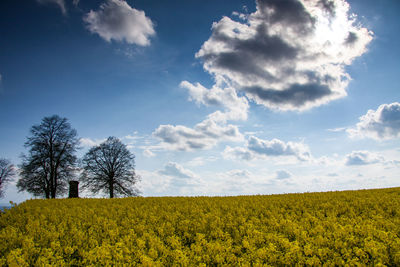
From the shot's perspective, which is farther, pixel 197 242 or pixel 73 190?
pixel 73 190

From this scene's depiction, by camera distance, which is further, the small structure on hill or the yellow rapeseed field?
the small structure on hill

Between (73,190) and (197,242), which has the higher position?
(73,190)

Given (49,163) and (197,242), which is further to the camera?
(49,163)

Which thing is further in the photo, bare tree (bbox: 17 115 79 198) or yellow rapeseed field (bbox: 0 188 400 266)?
bare tree (bbox: 17 115 79 198)

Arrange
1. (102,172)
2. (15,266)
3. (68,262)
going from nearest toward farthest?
(15,266)
(68,262)
(102,172)

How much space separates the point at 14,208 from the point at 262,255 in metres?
10.7

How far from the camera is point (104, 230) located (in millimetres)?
6930

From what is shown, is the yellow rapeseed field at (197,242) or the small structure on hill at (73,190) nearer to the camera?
the yellow rapeseed field at (197,242)

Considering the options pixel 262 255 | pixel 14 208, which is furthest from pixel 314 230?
pixel 14 208

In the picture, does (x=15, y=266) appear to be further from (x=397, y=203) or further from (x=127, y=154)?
(x=127, y=154)

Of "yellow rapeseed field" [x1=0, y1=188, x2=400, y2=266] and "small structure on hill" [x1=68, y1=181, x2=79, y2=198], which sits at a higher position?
"small structure on hill" [x1=68, y1=181, x2=79, y2=198]

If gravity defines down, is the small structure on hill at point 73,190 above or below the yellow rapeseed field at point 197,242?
above

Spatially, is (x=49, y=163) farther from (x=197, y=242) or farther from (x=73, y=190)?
(x=197, y=242)

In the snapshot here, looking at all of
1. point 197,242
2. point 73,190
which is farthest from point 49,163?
point 197,242
